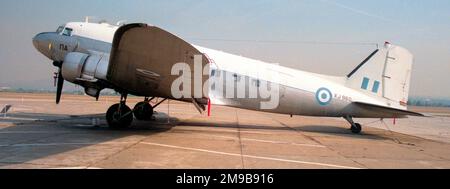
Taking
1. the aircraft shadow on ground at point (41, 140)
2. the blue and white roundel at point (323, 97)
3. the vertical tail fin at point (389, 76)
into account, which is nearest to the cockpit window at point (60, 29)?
the aircraft shadow on ground at point (41, 140)

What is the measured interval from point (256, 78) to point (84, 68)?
630cm

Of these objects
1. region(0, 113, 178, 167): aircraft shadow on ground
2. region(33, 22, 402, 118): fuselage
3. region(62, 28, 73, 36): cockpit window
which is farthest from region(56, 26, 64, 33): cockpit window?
region(0, 113, 178, 167): aircraft shadow on ground

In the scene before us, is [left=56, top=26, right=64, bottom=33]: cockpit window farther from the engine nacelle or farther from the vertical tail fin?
the vertical tail fin

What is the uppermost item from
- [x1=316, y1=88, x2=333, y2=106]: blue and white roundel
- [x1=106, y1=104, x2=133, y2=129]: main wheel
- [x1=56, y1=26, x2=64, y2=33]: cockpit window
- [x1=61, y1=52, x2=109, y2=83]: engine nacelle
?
[x1=56, y1=26, x2=64, y2=33]: cockpit window

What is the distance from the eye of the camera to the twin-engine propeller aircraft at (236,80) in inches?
474

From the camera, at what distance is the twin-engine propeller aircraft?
12031 millimetres

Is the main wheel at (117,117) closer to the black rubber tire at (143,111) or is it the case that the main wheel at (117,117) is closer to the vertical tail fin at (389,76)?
the black rubber tire at (143,111)

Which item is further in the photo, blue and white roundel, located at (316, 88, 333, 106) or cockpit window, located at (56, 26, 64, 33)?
blue and white roundel, located at (316, 88, 333, 106)
